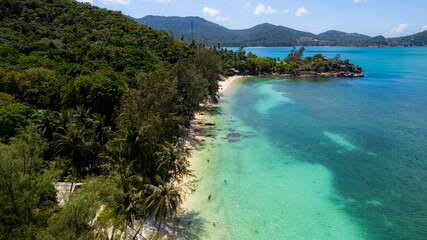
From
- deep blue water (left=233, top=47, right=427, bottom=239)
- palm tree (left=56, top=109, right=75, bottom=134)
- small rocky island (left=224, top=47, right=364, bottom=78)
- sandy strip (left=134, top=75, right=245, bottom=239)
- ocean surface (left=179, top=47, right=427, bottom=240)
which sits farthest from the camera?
small rocky island (left=224, top=47, right=364, bottom=78)

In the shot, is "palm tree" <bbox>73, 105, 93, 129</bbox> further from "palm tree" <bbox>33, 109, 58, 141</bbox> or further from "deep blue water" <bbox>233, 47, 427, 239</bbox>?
"deep blue water" <bbox>233, 47, 427, 239</bbox>

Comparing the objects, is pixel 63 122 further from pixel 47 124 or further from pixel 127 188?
pixel 127 188

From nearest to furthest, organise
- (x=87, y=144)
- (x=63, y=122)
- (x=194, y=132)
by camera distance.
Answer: (x=87, y=144) → (x=63, y=122) → (x=194, y=132)

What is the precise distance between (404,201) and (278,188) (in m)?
16.3

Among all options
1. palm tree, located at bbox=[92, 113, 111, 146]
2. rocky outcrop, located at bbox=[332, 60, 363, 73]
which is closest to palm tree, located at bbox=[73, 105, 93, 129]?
palm tree, located at bbox=[92, 113, 111, 146]

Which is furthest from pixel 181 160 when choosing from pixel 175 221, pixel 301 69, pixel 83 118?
pixel 301 69

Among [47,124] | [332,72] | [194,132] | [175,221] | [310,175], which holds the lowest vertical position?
[175,221]

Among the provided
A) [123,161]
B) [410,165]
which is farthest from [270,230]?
[410,165]

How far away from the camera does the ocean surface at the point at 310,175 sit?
25.1 metres

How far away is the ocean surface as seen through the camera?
82.4 feet

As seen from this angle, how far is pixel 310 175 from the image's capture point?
3516 centimetres

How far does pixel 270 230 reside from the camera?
2445 centimetres

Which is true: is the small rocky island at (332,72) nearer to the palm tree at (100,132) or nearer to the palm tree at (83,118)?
the palm tree at (100,132)

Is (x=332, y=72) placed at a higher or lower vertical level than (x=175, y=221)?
higher
